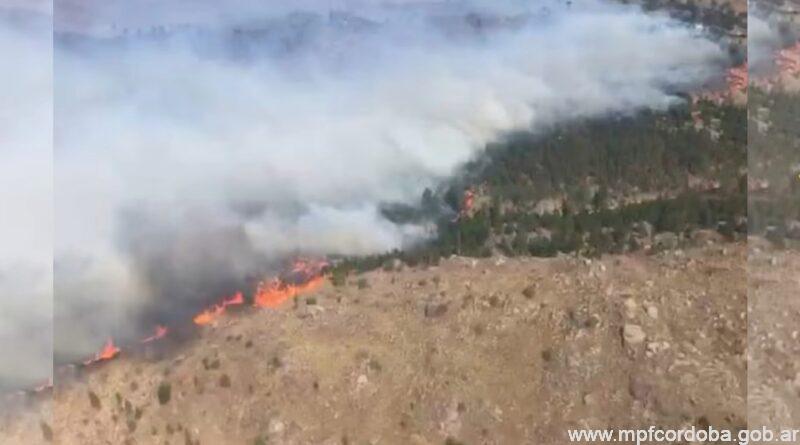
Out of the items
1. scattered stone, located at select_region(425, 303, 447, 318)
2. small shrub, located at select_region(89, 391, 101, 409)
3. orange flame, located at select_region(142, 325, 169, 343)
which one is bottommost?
small shrub, located at select_region(89, 391, 101, 409)

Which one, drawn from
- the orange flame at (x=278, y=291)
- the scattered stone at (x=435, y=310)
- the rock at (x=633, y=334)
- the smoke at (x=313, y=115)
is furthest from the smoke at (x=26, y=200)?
the rock at (x=633, y=334)

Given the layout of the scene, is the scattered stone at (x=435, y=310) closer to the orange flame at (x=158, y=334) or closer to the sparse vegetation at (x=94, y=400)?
the orange flame at (x=158, y=334)

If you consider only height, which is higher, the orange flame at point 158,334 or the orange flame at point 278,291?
the orange flame at point 278,291

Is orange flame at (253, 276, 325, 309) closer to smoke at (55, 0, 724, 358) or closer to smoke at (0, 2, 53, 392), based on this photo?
smoke at (55, 0, 724, 358)

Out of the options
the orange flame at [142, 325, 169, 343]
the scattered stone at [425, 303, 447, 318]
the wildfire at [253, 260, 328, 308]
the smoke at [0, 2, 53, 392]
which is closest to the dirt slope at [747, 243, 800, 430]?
the scattered stone at [425, 303, 447, 318]

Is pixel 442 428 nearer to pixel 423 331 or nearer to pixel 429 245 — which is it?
pixel 423 331
